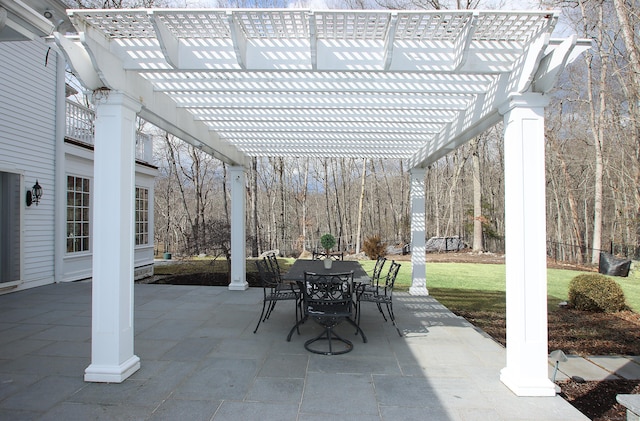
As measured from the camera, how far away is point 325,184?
2169cm

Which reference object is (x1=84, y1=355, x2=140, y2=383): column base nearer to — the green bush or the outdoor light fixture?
the outdoor light fixture

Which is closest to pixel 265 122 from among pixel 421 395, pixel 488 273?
pixel 421 395

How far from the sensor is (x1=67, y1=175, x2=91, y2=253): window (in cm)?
787

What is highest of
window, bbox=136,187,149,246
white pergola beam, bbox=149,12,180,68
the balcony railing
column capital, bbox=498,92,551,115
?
the balcony railing

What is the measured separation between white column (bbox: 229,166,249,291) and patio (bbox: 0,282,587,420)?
1.83 meters

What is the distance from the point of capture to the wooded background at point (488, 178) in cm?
1015

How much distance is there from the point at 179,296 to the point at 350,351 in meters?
3.88

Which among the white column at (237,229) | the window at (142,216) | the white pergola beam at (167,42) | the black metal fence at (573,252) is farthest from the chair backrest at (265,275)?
the black metal fence at (573,252)

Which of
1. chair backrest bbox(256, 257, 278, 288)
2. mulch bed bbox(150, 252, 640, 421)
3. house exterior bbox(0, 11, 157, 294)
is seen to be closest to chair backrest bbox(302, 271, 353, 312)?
chair backrest bbox(256, 257, 278, 288)

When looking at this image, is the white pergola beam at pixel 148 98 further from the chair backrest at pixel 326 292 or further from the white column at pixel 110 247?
the chair backrest at pixel 326 292

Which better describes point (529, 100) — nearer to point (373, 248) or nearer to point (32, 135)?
point (32, 135)

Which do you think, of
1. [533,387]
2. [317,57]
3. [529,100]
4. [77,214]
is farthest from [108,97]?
[77,214]

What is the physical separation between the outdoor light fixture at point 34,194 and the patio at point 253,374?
95.5 inches

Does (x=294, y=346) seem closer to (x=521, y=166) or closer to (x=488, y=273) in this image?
(x=521, y=166)
